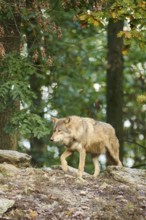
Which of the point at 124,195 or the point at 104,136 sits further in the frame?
the point at 104,136

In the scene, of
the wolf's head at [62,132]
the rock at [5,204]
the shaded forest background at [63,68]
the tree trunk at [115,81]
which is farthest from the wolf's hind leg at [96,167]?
the tree trunk at [115,81]

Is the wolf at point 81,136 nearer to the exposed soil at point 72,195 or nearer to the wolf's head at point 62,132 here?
the wolf's head at point 62,132

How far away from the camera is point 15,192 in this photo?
34.0ft

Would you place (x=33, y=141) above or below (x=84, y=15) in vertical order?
below

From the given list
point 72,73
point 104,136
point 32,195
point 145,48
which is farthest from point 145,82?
point 32,195

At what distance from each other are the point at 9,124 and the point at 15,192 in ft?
8.20

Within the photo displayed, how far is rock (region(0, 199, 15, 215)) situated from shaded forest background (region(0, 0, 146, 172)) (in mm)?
2565

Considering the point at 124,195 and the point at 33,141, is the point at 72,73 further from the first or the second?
the point at 124,195

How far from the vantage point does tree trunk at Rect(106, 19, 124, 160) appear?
18266mm

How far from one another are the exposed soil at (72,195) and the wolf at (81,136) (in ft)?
1.59

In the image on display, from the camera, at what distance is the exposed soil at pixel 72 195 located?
32.1ft

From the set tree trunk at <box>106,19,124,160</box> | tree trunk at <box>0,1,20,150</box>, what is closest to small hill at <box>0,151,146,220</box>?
tree trunk at <box>0,1,20,150</box>

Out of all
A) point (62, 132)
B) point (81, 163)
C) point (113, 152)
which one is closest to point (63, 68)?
point (113, 152)

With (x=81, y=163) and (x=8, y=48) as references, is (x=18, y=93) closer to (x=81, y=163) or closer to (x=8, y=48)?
(x=81, y=163)
